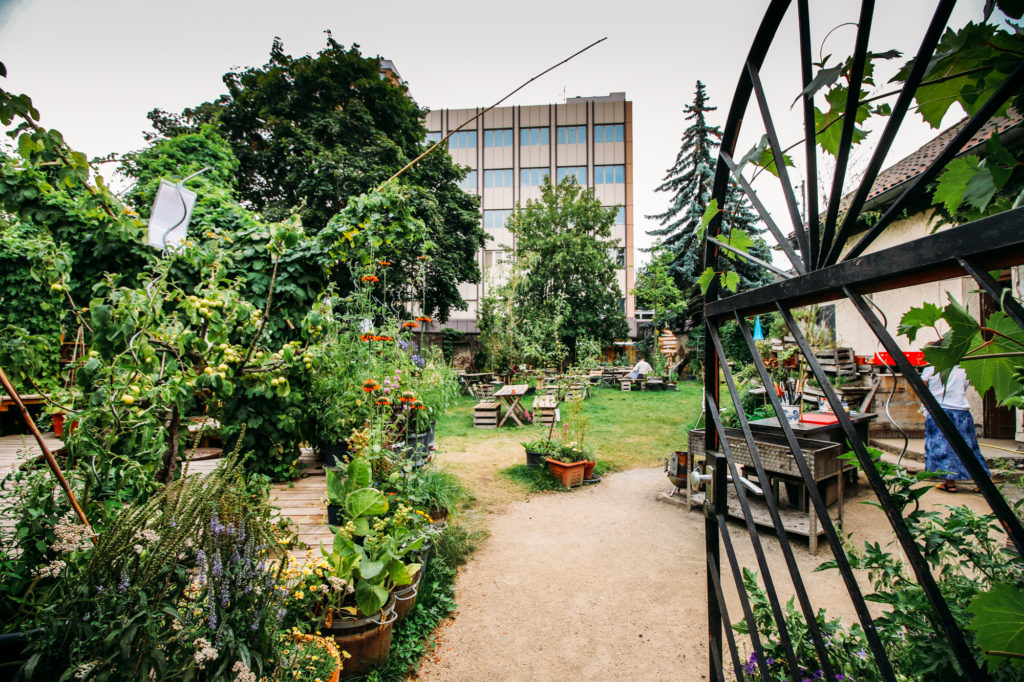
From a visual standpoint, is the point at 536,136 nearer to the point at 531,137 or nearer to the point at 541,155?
the point at 531,137

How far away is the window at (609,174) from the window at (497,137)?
5.49 meters

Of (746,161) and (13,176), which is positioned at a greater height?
(13,176)

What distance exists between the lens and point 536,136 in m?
26.9

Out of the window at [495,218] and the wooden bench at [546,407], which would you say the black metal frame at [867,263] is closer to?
the wooden bench at [546,407]

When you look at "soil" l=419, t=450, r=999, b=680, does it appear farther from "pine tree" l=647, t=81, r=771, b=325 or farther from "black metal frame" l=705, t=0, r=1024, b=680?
"pine tree" l=647, t=81, r=771, b=325

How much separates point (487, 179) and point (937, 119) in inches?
1103

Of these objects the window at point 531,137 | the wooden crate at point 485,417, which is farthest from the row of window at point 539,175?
the wooden crate at point 485,417

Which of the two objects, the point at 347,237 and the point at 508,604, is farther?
the point at 347,237

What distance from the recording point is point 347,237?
3.90m

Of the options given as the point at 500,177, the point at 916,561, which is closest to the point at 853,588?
the point at 916,561

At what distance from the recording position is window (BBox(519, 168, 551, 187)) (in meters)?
26.8

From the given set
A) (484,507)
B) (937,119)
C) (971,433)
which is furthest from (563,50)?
(971,433)

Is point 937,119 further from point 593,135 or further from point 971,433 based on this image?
point 593,135

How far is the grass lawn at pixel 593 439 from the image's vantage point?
223 inches
